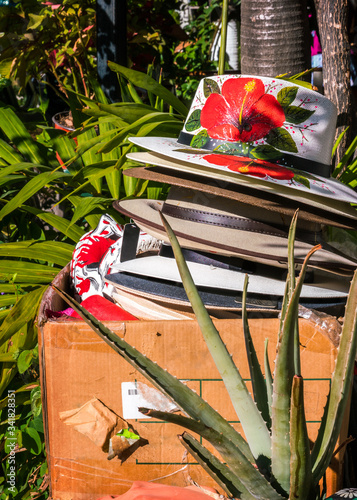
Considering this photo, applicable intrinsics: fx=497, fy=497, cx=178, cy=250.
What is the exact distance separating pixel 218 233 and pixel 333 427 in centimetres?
45

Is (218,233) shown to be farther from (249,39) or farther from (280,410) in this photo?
(249,39)

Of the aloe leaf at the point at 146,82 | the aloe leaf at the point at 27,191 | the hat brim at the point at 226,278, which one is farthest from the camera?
the aloe leaf at the point at 146,82

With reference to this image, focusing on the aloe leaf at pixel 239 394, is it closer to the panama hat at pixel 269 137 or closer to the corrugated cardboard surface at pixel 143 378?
the corrugated cardboard surface at pixel 143 378

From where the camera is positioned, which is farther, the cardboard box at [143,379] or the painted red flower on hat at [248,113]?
the painted red flower on hat at [248,113]

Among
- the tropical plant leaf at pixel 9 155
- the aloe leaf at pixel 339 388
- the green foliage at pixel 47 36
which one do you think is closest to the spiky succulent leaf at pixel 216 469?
the aloe leaf at pixel 339 388

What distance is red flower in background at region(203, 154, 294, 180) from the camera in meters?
0.94

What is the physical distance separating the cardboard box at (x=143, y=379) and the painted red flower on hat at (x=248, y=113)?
0.40m

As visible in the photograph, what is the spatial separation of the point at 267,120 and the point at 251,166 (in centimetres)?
14

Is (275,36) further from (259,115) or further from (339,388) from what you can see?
(339,388)

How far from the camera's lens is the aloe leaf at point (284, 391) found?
23.5 inches

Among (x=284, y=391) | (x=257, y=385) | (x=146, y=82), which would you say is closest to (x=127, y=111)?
(x=146, y=82)

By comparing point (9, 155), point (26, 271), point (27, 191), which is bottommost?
point (26, 271)

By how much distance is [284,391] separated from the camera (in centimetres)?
63

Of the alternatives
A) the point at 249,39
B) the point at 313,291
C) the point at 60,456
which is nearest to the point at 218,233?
the point at 313,291
